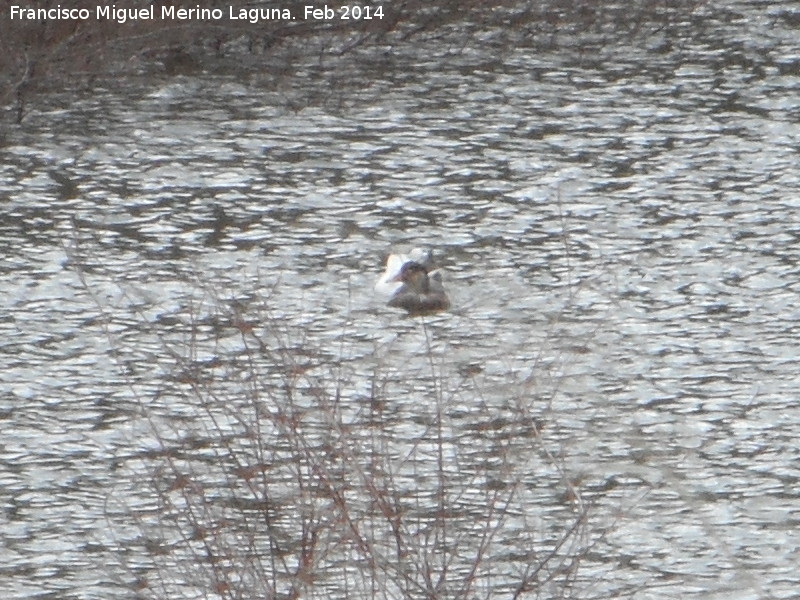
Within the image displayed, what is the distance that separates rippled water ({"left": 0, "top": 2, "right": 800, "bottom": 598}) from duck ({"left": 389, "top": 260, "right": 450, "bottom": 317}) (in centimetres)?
7

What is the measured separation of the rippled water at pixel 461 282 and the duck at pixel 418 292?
0.07 m

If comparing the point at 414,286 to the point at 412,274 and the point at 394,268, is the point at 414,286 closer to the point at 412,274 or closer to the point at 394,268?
the point at 412,274

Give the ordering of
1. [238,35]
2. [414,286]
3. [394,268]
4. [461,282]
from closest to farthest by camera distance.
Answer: [414,286] < [394,268] < [461,282] < [238,35]

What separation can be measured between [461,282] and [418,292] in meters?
0.52

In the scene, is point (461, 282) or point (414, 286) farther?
point (461, 282)

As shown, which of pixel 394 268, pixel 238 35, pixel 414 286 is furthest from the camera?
pixel 238 35

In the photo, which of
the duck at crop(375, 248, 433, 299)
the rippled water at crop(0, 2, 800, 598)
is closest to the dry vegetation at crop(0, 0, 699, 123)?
the rippled water at crop(0, 2, 800, 598)

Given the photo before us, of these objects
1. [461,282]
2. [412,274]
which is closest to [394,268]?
[412,274]

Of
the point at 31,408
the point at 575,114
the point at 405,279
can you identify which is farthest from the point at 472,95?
the point at 31,408

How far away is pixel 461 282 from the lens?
28.2 feet

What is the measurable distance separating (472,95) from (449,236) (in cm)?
345

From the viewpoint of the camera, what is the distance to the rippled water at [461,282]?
5.98 meters

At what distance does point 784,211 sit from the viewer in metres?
9.84

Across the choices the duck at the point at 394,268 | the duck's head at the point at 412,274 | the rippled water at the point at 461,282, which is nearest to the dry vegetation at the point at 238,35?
the rippled water at the point at 461,282
